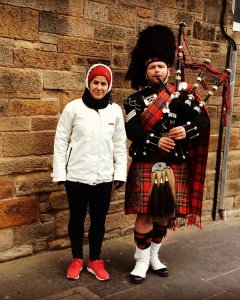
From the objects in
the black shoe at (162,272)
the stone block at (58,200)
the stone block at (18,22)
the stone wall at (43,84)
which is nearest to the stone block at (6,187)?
the stone wall at (43,84)

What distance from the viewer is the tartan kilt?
3670mm

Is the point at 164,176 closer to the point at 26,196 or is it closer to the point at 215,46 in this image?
the point at 26,196

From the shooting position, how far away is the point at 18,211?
4062 millimetres

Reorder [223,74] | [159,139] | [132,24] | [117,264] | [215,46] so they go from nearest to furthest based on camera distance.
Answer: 1. [159,139]
2. [223,74]
3. [117,264]
4. [132,24]
5. [215,46]

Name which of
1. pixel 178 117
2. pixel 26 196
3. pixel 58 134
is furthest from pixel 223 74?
pixel 26 196

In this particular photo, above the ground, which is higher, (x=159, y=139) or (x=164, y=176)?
A: (x=159, y=139)

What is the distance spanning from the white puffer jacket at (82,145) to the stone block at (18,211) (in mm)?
696

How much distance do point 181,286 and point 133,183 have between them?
0.91m

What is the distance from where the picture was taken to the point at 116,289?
11.7 ft

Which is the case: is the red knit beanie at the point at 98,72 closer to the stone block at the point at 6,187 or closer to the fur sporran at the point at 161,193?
the fur sporran at the point at 161,193

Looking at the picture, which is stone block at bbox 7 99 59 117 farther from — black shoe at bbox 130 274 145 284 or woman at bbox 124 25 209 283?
black shoe at bbox 130 274 145 284

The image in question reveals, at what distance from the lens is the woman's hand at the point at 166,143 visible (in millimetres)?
3480

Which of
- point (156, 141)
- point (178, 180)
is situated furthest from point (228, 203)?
point (156, 141)

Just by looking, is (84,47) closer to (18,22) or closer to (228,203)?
(18,22)
